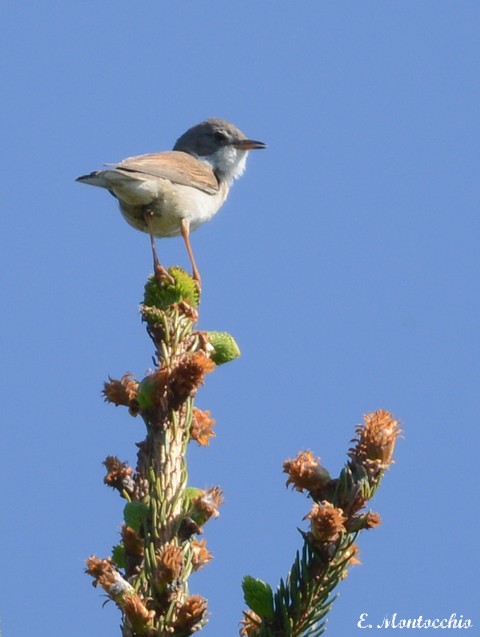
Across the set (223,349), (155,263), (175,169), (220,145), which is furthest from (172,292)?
(220,145)

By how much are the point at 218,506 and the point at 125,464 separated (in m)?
0.34

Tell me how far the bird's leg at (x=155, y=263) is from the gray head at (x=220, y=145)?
2170 mm

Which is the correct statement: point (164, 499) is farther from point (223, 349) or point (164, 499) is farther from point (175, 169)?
point (175, 169)

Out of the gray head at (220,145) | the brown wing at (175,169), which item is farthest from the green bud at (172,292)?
the gray head at (220,145)

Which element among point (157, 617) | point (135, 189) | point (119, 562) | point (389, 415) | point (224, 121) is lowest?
point (157, 617)

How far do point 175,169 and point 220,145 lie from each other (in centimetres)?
195

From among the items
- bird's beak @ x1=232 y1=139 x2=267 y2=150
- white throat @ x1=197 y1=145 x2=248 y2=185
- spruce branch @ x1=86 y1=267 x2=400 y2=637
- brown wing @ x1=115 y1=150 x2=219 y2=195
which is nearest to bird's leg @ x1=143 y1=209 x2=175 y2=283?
brown wing @ x1=115 y1=150 x2=219 y2=195

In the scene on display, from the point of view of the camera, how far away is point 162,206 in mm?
7219

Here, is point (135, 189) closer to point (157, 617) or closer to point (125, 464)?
point (125, 464)

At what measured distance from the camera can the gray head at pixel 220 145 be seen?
9344 mm

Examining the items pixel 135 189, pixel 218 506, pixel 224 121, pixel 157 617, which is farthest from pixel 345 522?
pixel 224 121

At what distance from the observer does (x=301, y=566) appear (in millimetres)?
2469

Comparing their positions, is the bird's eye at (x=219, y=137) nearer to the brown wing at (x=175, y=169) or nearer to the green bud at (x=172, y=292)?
the brown wing at (x=175, y=169)

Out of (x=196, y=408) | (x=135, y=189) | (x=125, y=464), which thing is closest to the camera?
(x=125, y=464)
